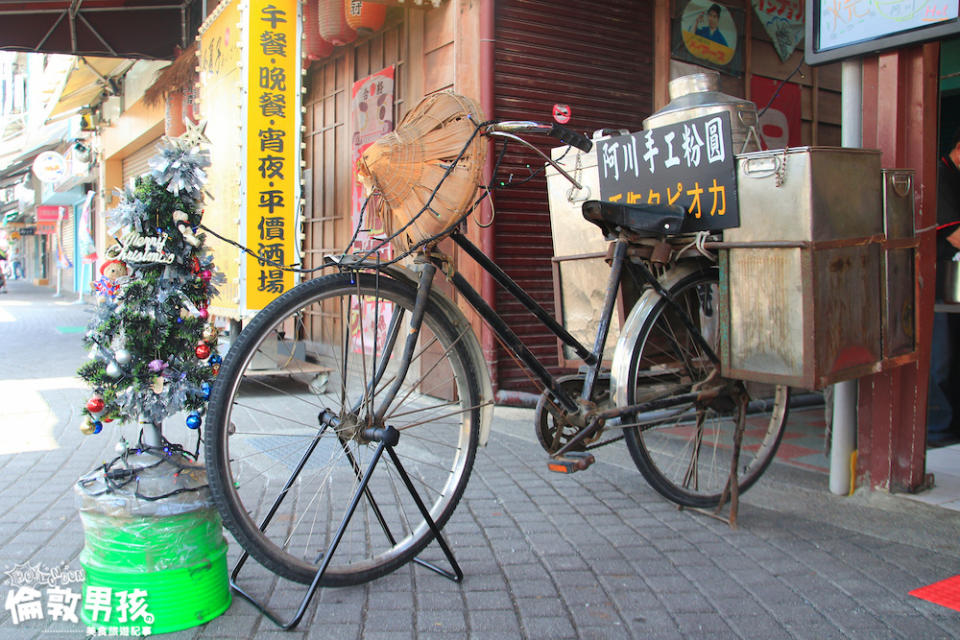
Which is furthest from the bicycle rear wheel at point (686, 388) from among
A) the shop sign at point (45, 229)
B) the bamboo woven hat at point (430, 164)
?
the shop sign at point (45, 229)

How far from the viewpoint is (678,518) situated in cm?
337

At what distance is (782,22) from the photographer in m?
7.33

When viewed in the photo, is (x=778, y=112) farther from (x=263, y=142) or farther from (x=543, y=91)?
(x=263, y=142)

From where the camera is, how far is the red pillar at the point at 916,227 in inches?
138

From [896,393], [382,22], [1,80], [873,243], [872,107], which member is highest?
[1,80]

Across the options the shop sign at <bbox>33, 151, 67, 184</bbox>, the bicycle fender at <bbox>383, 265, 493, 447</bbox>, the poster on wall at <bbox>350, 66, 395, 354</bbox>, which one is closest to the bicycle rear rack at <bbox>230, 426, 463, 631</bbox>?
the bicycle fender at <bbox>383, 265, 493, 447</bbox>

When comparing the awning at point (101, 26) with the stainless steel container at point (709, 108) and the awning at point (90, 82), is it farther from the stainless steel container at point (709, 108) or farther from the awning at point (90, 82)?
the stainless steel container at point (709, 108)

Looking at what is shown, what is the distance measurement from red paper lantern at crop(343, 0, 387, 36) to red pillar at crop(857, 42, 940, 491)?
4361mm

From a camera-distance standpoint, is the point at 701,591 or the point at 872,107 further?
the point at 872,107

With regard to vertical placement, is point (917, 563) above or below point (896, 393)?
below

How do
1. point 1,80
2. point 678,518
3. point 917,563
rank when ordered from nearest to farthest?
point 917,563, point 678,518, point 1,80

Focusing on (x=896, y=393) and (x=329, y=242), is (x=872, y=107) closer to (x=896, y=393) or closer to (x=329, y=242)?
(x=896, y=393)

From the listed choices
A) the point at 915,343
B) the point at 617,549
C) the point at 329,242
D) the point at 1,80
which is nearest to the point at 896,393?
the point at 915,343

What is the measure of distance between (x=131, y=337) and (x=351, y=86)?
19.6ft
